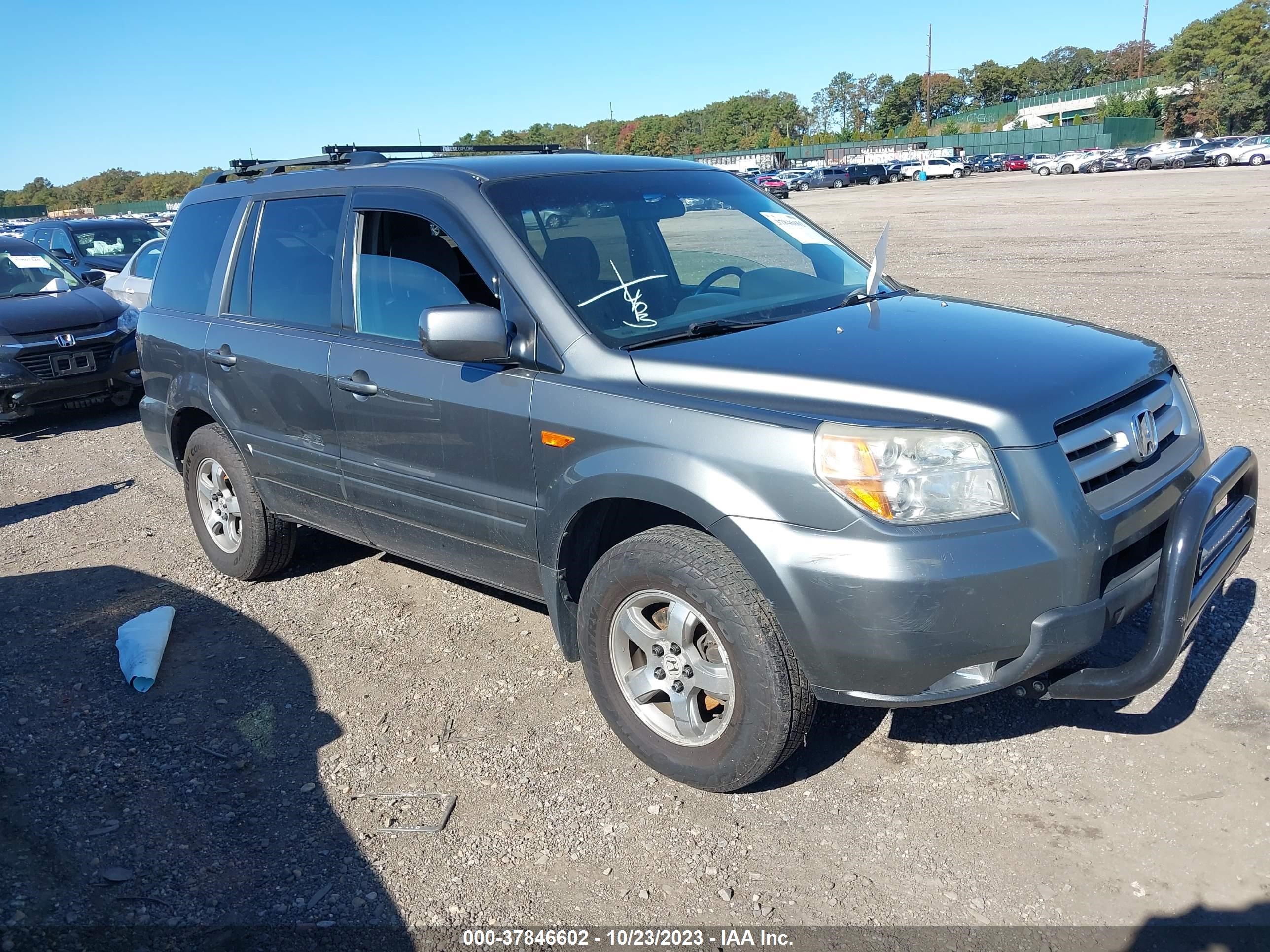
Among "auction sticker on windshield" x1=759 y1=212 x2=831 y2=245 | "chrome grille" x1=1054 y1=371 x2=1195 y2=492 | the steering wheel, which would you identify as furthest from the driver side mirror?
"chrome grille" x1=1054 y1=371 x2=1195 y2=492

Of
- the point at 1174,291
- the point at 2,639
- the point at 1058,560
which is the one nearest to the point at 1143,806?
the point at 1058,560

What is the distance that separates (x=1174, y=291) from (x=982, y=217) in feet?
54.1

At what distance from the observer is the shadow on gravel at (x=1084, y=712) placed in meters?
3.58

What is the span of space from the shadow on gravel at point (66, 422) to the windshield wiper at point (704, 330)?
8215mm

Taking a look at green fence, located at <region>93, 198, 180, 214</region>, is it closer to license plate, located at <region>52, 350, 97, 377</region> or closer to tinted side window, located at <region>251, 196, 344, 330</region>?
license plate, located at <region>52, 350, 97, 377</region>

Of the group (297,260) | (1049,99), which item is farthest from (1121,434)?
(1049,99)

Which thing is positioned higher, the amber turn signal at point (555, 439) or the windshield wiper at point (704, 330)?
the windshield wiper at point (704, 330)

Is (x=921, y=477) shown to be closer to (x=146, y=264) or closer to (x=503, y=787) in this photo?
(x=503, y=787)

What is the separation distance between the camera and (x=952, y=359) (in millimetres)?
3137

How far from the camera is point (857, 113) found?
506 ft

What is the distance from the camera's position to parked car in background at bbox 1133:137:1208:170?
Answer: 5444 cm

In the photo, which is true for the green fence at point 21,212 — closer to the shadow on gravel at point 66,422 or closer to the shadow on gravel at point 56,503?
the shadow on gravel at point 66,422

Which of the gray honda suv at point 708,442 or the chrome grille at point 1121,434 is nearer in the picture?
the gray honda suv at point 708,442

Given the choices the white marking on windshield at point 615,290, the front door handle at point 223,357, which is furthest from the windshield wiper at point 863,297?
the front door handle at point 223,357
